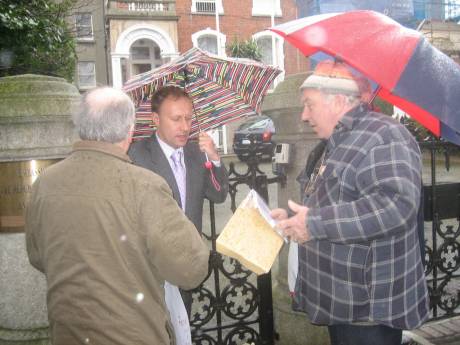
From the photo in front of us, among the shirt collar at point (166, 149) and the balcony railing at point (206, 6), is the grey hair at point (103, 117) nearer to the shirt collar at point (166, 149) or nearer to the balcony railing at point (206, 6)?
the shirt collar at point (166, 149)

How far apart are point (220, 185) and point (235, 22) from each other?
22.1 m

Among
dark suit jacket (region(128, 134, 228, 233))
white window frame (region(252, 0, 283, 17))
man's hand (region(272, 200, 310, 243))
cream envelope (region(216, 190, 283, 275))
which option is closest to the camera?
man's hand (region(272, 200, 310, 243))

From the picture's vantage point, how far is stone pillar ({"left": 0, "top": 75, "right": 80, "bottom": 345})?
3018 millimetres

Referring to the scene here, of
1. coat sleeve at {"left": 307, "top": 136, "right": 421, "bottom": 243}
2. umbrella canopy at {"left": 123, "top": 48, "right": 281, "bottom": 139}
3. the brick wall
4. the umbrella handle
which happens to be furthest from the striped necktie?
the brick wall

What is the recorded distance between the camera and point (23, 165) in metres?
3.03

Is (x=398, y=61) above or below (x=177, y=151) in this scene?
above

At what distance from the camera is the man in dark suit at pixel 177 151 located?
2572 millimetres

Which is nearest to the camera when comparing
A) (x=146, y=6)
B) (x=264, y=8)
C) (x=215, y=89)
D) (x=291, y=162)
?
(x=215, y=89)

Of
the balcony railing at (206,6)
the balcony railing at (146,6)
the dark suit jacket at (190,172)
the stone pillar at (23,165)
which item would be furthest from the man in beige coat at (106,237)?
the balcony railing at (206,6)

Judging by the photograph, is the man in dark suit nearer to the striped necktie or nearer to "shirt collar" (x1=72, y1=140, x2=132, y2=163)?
the striped necktie

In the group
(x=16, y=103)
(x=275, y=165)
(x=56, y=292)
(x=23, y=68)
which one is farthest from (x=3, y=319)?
(x=23, y=68)

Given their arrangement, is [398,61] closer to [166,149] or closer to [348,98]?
[348,98]

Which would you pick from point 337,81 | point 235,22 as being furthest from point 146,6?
point 337,81

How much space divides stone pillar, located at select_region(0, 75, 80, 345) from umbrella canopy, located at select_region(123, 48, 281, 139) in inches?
22.7
